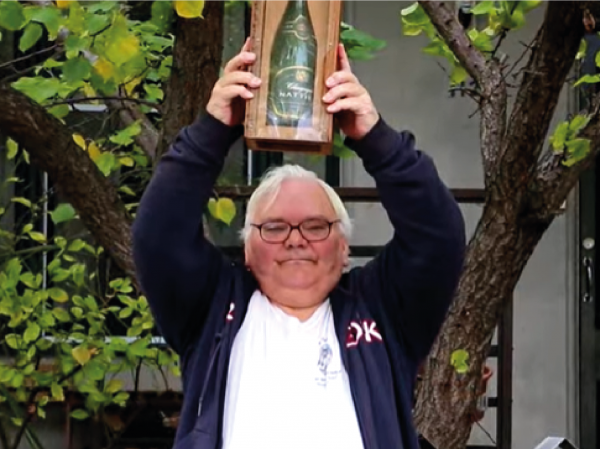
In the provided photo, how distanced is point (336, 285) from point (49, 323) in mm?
2462

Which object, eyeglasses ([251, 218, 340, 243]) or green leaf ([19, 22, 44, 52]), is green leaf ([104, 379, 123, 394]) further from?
eyeglasses ([251, 218, 340, 243])

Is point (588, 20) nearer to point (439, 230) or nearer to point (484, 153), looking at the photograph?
point (484, 153)

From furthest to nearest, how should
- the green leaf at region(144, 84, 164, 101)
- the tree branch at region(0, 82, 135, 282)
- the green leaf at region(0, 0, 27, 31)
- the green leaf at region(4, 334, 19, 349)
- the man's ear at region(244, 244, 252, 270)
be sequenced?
1. the green leaf at region(4, 334, 19, 349)
2. the green leaf at region(144, 84, 164, 101)
3. the tree branch at region(0, 82, 135, 282)
4. the green leaf at region(0, 0, 27, 31)
5. the man's ear at region(244, 244, 252, 270)

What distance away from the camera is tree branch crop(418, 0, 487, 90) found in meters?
3.80

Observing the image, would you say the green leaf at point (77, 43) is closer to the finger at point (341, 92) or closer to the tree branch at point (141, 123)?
the tree branch at point (141, 123)

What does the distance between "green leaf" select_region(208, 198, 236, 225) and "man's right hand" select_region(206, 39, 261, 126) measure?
125 centimetres

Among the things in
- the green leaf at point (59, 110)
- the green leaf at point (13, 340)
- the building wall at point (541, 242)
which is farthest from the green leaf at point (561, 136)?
the building wall at point (541, 242)

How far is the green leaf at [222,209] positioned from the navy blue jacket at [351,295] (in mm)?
1095

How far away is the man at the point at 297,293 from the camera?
8.34 ft

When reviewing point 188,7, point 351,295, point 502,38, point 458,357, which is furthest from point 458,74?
point 351,295

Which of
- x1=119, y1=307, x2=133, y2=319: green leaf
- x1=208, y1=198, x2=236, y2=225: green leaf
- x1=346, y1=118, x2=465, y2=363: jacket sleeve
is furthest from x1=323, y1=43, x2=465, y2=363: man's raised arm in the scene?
x1=119, y1=307, x2=133, y2=319: green leaf

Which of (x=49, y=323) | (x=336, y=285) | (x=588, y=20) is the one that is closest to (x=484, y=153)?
(x=588, y=20)

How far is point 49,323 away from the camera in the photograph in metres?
4.95

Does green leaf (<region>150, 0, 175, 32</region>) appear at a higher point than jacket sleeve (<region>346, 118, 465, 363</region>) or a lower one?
higher
